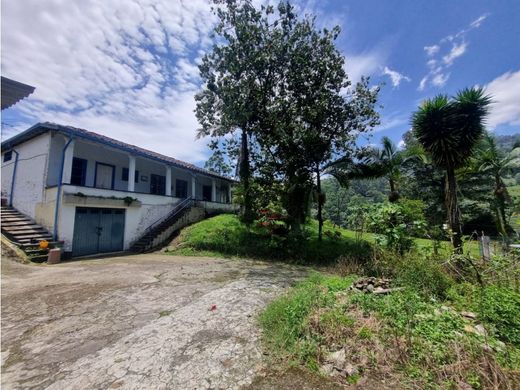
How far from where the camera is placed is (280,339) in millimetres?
3641

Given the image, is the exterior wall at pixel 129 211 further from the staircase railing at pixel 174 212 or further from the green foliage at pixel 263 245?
the green foliage at pixel 263 245

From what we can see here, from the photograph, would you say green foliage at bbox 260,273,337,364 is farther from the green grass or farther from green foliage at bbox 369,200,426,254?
green foliage at bbox 369,200,426,254

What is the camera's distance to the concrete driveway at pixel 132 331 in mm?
2969

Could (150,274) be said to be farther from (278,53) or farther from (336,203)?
(336,203)

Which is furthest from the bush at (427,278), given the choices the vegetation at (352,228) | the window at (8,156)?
the window at (8,156)

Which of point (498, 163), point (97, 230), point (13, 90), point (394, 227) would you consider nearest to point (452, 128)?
point (394, 227)

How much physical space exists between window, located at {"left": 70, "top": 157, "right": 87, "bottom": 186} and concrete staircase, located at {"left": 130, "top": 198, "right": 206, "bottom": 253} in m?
4.80

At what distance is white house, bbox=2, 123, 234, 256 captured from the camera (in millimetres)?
11391

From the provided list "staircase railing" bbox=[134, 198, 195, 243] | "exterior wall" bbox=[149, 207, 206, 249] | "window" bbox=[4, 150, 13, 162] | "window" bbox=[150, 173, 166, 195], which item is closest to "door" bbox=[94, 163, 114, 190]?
"window" bbox=[150, 173, 166, 195]

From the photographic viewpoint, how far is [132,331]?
405cm

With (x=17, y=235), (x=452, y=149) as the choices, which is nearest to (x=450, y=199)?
(x=452, y=149)

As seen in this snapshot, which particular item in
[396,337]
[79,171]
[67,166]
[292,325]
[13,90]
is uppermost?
[79,171]

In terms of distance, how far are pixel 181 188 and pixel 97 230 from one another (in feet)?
31.1

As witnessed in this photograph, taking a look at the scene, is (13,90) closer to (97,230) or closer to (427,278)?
(427,278)
